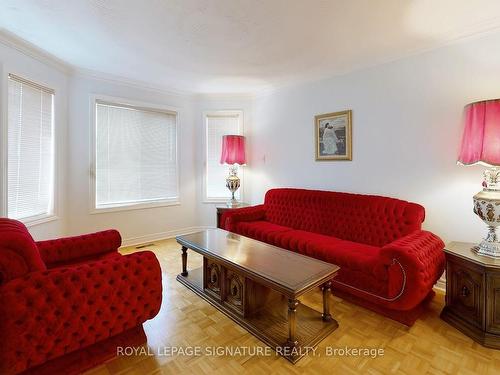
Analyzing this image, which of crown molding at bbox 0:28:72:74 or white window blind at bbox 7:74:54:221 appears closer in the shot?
crown molding at bbox 0:28:72:74

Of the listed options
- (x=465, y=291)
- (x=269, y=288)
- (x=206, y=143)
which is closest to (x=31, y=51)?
(x=206, y=143)

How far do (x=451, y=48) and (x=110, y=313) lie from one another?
11.7 ft

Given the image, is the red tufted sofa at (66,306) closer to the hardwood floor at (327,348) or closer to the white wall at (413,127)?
the hardwood floor at (327,348)

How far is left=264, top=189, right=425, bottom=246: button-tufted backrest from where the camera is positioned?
2455 mm

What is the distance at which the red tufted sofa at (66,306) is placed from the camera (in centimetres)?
120

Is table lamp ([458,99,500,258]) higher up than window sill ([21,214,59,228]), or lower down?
higher up

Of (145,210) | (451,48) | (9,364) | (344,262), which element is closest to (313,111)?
(451,48)

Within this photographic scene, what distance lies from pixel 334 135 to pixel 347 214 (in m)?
1.09

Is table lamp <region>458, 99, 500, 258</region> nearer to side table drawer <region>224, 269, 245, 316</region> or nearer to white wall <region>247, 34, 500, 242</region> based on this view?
white wall <region>247, 34, 500, 242</region>

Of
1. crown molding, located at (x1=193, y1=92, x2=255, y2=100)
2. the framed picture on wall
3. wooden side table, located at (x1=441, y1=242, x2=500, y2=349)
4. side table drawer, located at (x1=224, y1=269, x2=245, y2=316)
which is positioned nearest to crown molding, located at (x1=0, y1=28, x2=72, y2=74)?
crown molding, located at (x1=193, y1=92, x2=255, y2=100)

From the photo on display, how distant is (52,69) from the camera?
3002 mm

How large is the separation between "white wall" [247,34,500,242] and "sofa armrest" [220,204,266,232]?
743mm

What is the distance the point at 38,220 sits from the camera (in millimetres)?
2855

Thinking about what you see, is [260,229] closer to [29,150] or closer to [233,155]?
[233,155]
